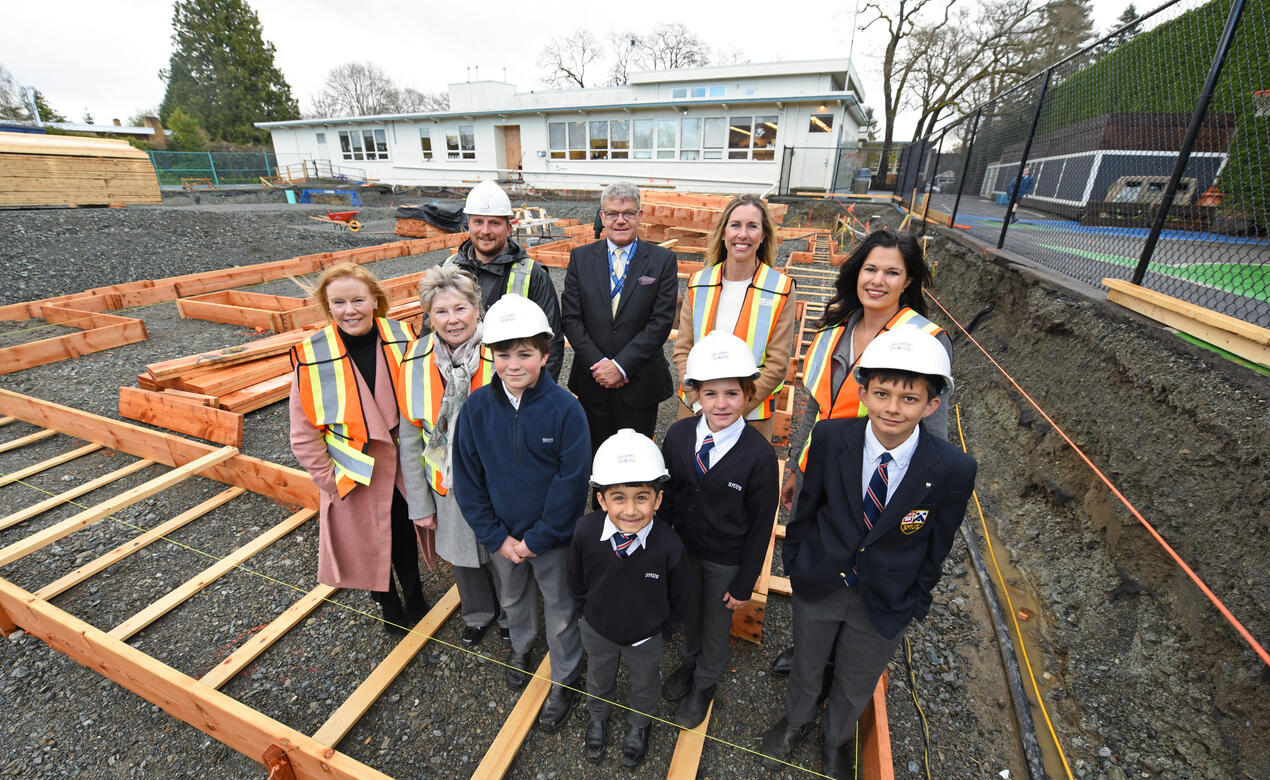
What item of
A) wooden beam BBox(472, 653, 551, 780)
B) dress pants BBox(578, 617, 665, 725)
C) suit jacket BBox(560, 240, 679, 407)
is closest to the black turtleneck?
suit jacket BBox(560, 240, 679, 407)

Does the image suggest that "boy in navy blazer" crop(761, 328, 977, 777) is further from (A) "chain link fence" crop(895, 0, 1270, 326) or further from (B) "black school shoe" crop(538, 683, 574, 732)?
(A) "chain link fence" crop(895, 0, 1270, 326)

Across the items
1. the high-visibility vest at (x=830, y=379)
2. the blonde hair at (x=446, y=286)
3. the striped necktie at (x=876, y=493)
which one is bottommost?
the striped necktie at (x=876, y=493)

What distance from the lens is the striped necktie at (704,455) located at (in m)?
2.11

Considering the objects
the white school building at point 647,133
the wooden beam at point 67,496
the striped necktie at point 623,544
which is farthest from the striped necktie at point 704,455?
the white school building at point 647,133

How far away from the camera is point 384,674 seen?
8.69ft

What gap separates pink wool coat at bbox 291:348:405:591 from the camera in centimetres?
239

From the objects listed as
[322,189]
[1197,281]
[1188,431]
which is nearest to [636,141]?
[322,189]

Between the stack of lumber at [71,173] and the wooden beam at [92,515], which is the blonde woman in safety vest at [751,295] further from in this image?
the stack of lumber at [71,173]

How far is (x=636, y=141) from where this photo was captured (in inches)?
902

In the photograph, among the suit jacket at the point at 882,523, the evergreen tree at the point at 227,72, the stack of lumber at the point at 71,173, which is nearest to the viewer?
the suit jacket at the point at 882,523

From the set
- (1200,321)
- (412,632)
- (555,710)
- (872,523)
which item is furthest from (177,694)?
(1200,321)

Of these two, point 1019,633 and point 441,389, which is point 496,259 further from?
point 1019,633

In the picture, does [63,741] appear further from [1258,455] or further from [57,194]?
[57,194]

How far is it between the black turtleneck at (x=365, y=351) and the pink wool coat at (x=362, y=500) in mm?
34
